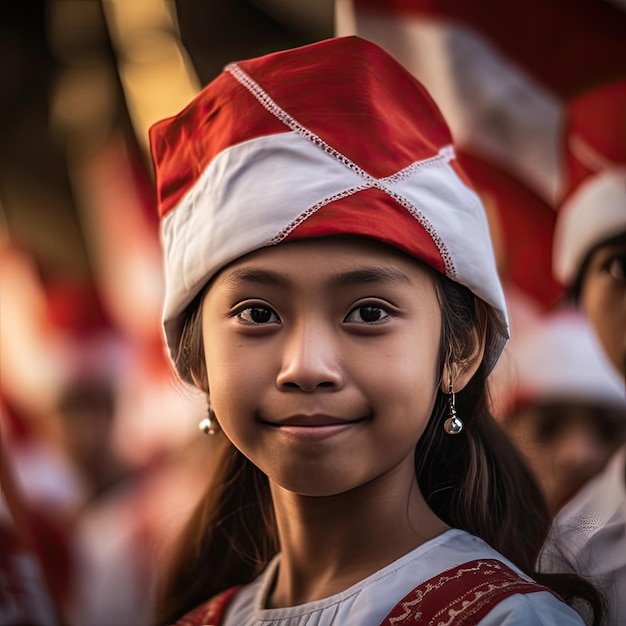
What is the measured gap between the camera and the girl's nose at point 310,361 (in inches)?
39.0

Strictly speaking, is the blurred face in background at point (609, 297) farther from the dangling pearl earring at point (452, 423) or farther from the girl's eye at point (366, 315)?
the girl's eye at point (366, 315)

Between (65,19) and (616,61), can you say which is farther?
(65,19)

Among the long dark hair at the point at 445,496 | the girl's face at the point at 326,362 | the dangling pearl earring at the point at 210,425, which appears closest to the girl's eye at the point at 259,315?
the girl's face at the point at 326,362

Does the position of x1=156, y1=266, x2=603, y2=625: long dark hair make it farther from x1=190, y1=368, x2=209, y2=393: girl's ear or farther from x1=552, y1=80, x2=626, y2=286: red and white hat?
x1=552, y1=80, x2=626, y2=286: red and white hat

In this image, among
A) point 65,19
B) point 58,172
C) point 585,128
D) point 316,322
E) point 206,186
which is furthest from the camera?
point 58,172

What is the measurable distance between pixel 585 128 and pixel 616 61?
0.15 m

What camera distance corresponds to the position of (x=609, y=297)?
1.64 metres

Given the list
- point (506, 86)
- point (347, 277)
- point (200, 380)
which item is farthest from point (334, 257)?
point (506, 86)

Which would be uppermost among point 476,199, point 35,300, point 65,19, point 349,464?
point 65,19

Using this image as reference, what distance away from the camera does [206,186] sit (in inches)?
43.9

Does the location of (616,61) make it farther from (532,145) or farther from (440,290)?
(440,290)

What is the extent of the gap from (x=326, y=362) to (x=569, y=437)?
133 cm

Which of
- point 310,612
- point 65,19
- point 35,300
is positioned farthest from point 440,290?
point 35,300

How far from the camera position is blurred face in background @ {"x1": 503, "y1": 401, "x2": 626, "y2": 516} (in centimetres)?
186
